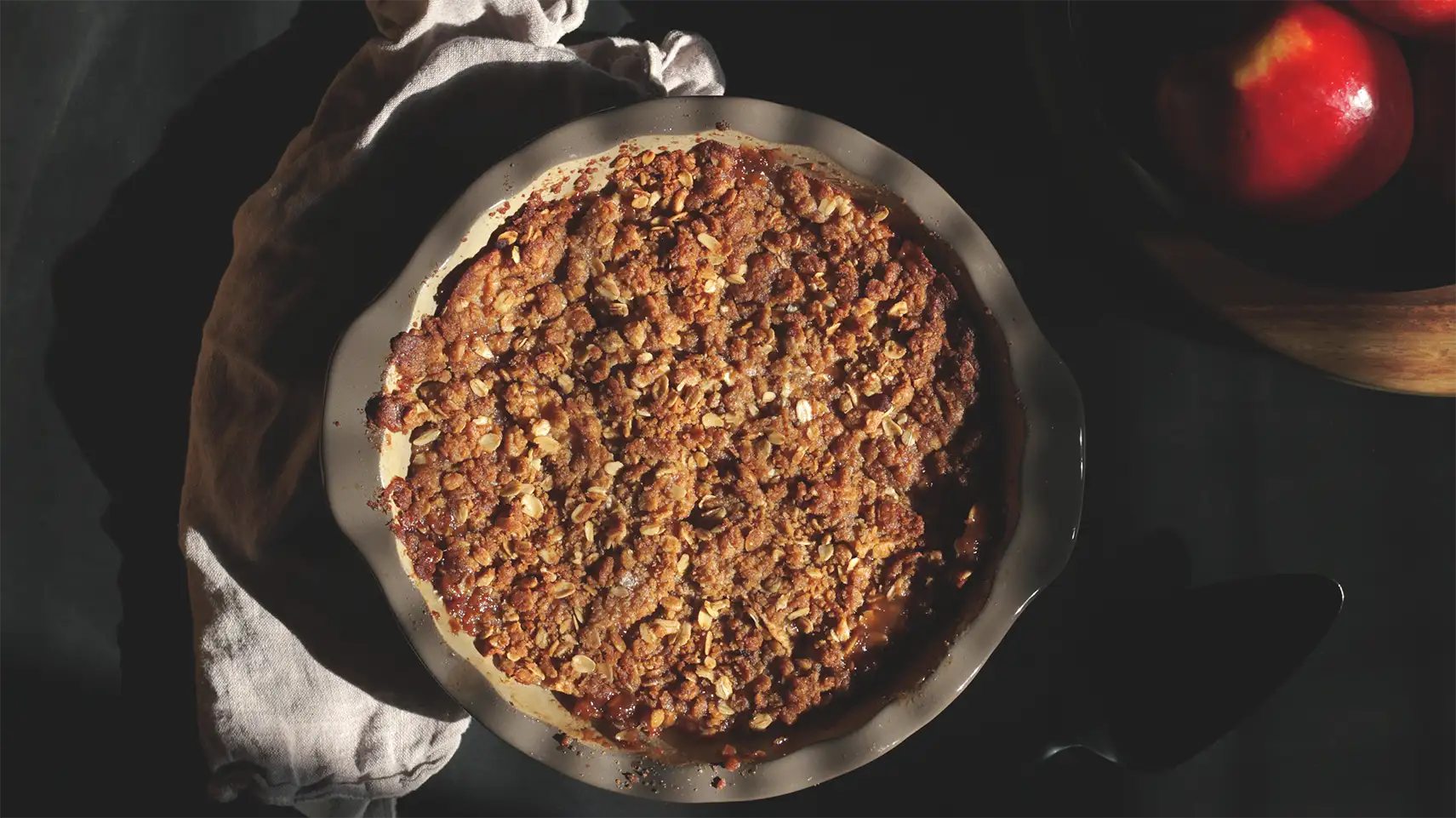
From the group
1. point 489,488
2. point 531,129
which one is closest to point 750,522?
point 489,488

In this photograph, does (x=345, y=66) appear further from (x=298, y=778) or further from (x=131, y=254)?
(x=298, y=778)

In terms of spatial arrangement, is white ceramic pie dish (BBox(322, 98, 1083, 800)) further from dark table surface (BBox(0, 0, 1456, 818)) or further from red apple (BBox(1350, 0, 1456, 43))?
red apple (BBox(1350, 0, 1456, 43))

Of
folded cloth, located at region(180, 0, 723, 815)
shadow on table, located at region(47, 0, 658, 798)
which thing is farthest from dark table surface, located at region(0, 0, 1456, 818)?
folded cloth, located at region(180, 0, 723, 815)

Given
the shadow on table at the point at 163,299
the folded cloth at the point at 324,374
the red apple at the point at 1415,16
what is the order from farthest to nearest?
1. the shadow on table at the point at 163,299
2. the folded cloth at the point at 324,374
3. the red apple at the point at 1415,16

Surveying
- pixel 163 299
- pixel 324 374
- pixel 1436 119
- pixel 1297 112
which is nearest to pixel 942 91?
pixel 1297 112

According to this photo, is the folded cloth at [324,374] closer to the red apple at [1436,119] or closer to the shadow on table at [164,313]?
the shadow on table at [164,313]

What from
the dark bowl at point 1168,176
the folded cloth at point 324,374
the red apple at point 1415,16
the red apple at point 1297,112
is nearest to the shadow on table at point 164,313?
the folded cloth at point 324,374
